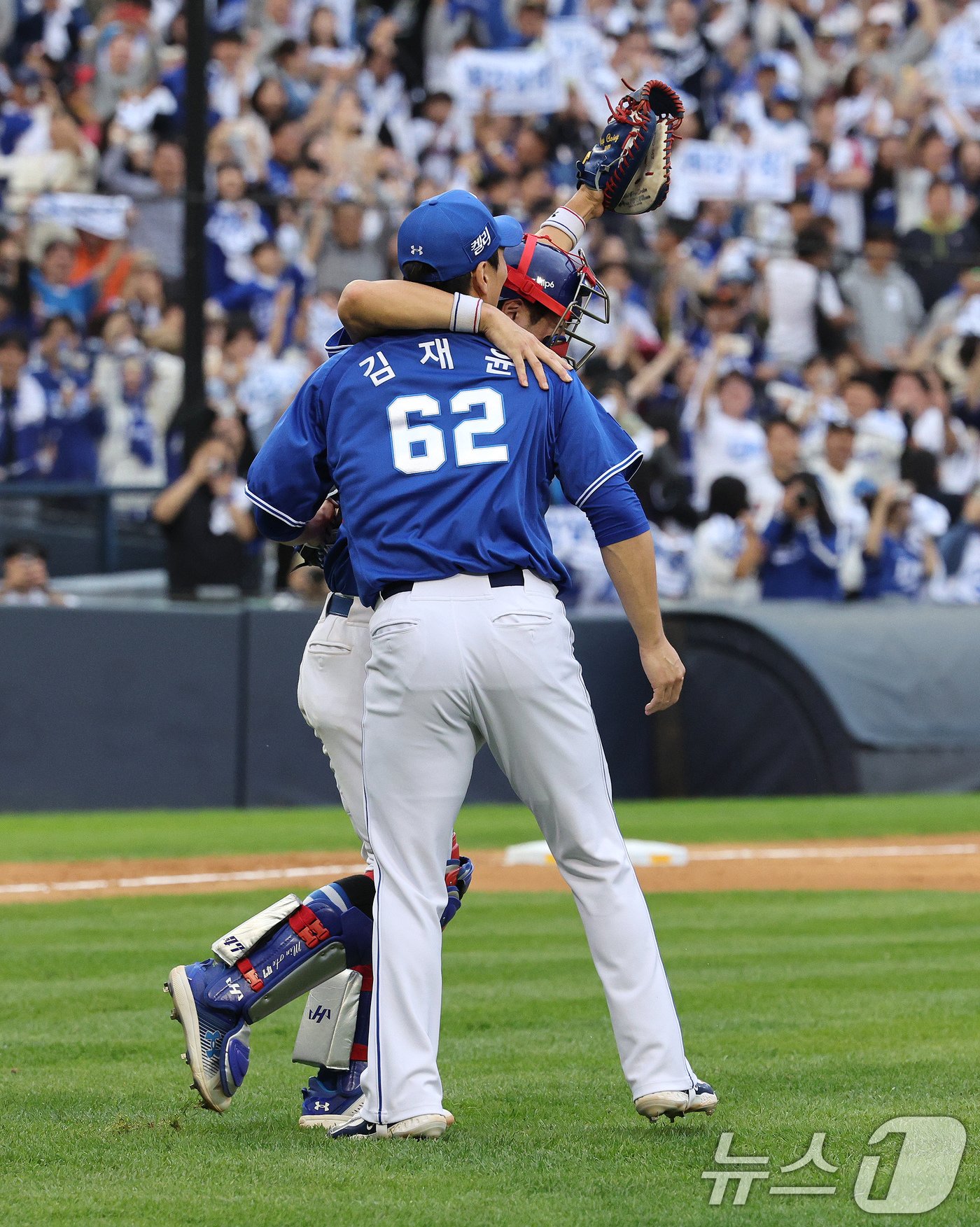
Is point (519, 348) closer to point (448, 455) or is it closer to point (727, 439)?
point (448, 455)

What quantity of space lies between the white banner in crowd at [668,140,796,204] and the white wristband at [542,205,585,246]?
41.7 feet

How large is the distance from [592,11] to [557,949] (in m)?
15.5

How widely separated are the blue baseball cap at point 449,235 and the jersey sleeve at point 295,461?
0.37 m

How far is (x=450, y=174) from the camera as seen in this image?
1805 cm

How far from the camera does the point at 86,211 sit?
1397 centimetres

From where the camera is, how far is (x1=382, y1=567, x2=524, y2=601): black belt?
4332 mm

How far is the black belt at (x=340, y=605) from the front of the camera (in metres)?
4.75

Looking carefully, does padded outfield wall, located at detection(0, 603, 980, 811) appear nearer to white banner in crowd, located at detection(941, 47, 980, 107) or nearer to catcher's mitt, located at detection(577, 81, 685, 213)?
white banner in crowd, located at detection(941, 47, 980, 107)

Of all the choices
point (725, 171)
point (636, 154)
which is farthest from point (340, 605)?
point (725, 171)

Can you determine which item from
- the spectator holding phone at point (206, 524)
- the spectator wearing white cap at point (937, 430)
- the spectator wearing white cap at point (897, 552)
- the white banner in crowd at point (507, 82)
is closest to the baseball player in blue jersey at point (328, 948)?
the spectator holding phone at point (206, 524)

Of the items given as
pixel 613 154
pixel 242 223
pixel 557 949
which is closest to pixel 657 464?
pixel 242 223

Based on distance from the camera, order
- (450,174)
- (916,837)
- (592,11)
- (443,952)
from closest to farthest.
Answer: (443,952), (916,837), (450,174), (592,11)

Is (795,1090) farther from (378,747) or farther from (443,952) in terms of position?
(443,952)

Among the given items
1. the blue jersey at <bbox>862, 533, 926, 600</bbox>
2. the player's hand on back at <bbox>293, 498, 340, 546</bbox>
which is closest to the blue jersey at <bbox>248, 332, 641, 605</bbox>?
the player's hand on back at <bbox>293, 498, 340, 546</bbox>
